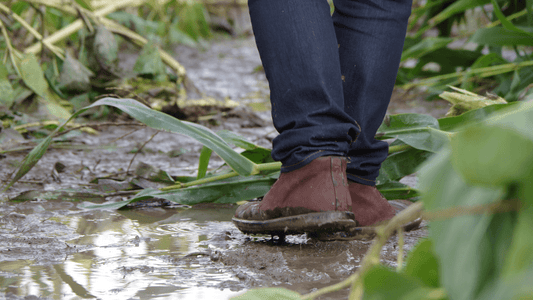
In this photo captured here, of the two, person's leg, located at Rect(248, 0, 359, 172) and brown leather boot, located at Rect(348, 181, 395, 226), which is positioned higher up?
person's leg, located at Rect(248, 0, 359, 172)

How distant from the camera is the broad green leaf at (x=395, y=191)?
4.05 feet

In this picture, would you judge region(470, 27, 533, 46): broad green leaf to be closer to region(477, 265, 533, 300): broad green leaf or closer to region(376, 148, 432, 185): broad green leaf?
region(376, 148, 432, 185): broad green leaf

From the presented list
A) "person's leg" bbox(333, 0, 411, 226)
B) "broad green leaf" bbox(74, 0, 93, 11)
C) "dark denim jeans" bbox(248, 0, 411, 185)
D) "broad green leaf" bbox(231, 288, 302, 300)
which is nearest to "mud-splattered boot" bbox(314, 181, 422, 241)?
"person's leg" bbox(333, 0, 411, 226)

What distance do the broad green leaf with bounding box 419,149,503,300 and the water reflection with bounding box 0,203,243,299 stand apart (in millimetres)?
483

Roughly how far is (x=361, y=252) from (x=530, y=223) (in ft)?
2.26

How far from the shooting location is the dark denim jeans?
2.95 feet

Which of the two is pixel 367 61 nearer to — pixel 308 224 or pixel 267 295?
pixel 308 224

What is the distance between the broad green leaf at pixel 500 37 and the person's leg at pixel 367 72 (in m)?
0.90

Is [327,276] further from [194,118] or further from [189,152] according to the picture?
[194,118]

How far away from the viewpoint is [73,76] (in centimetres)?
239

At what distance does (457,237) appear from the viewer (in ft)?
0.75

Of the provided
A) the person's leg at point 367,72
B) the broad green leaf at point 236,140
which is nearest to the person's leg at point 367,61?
the person's leg at point 367,72

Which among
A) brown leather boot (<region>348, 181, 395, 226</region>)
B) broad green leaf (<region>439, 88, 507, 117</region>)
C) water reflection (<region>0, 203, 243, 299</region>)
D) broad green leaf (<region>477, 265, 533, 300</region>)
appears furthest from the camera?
broad green leaf (<region>439, 88, 507, 117</region>)

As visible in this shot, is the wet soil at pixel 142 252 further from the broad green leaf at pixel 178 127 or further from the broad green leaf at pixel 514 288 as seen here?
the broad green leaf at pixel 514 288
